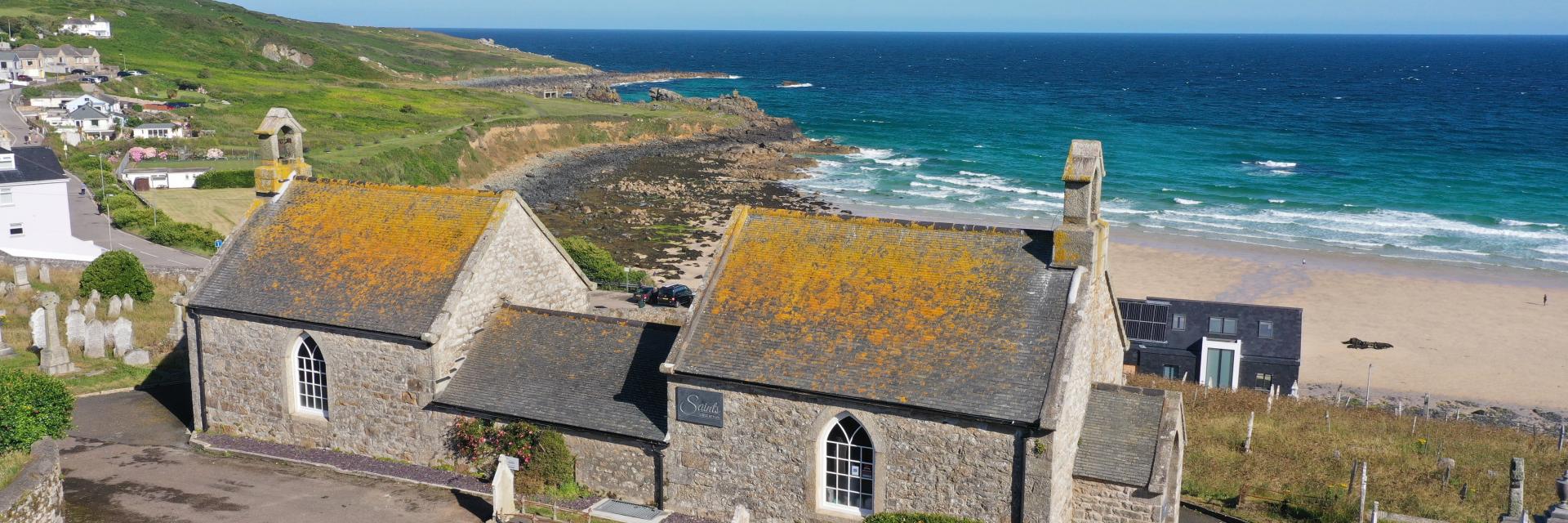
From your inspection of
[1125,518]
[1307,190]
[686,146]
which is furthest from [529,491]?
[686,146]

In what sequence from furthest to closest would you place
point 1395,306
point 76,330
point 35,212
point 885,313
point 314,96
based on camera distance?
1. point 314,96
2. point 1395,306
3. point 35,212
4. point 76,330
5. point 885,313

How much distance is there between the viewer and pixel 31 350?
3272 centimetres

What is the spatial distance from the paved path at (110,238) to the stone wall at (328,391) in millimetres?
20512

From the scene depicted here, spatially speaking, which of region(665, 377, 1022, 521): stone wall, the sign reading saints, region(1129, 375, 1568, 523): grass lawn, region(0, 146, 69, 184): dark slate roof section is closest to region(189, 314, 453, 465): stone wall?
the sign reading saints

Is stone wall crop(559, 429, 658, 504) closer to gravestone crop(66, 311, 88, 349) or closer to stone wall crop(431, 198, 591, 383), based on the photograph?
stone wall crop(431, 198, 591, 383)

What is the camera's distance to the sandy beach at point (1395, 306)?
4203 centimetres

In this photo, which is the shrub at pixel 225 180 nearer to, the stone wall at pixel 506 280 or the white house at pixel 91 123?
the white house at pixel 91 123

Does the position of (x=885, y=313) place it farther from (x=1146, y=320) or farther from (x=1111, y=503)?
(x=1146, y=320)

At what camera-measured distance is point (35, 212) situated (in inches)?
1896

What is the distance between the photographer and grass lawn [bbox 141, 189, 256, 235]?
5809 cm

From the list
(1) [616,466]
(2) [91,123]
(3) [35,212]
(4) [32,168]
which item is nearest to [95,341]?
(1) [616,466]

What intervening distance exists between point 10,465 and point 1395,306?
50.3m

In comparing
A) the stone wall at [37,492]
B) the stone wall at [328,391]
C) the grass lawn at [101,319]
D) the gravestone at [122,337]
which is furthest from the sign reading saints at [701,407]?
the gravestone at [122,337]

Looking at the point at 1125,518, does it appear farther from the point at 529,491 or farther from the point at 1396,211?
the point at 1396,211
